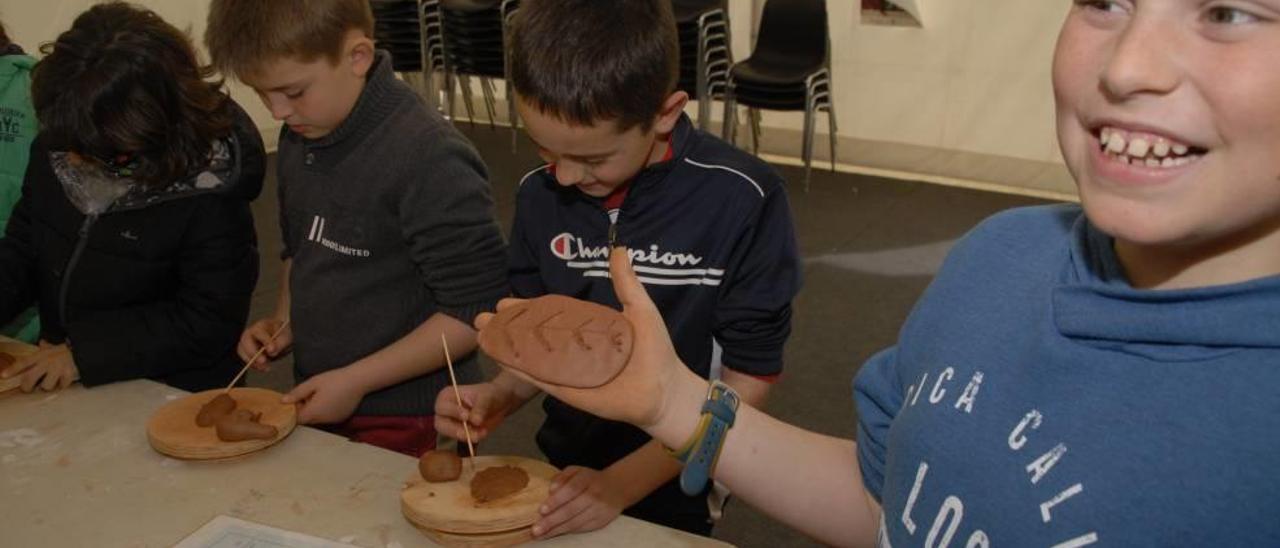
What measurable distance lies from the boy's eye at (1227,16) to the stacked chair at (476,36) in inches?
223

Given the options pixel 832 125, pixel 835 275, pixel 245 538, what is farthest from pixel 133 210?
pixel 832 125

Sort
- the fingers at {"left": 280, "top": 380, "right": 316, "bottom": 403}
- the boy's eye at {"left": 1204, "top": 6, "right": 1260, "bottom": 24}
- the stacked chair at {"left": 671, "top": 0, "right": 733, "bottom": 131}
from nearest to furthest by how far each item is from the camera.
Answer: the boy's eye at {"left": 1204, "top": 6, "right": 1260, "bottom": 24} → the fingers at {"left": 280, "top": 380, "right": 316, "bottom": 403} → the stacked chair at {"left": 671, "top": 0, "right": 733, "bottom": 131}

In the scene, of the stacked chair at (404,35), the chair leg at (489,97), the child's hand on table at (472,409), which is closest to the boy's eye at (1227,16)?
the child's hand on table at (472,409)

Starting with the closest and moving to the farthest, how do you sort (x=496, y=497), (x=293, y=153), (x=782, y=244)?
(x=496, y=497)
(x=782, y=244)
(x=293, y=153)

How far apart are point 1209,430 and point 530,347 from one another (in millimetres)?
639

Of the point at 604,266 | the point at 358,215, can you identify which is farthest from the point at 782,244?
the point at 358,215

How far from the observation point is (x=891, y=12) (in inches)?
224

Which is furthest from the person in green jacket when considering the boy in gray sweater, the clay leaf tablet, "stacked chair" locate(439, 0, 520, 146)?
"stacked chair" locate(439, 0, 520, 146)

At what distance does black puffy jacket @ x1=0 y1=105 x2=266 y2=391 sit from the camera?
1.70 m

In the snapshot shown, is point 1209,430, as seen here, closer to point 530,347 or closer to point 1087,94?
point 1087,94

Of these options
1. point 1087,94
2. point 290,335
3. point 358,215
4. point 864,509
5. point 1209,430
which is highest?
point 1087,94

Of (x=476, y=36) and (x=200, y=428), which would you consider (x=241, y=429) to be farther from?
(x=476, y=36)

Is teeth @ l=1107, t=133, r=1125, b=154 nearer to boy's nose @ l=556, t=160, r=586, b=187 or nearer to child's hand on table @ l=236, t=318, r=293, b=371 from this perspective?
boy's nose @ l=556, t=160, r=586, b=187

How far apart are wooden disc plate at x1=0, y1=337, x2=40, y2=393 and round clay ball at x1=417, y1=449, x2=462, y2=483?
0.83 meters
